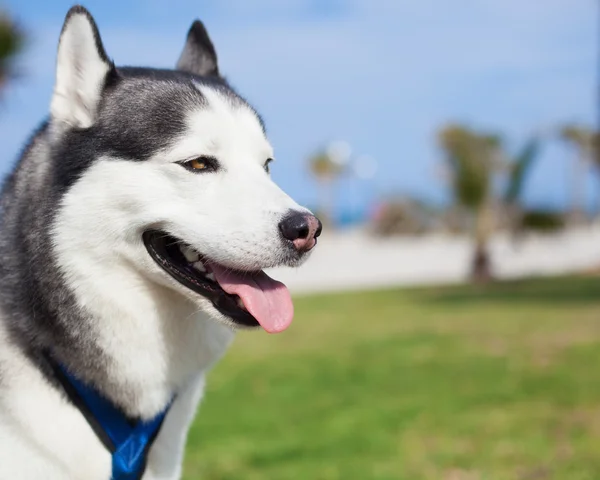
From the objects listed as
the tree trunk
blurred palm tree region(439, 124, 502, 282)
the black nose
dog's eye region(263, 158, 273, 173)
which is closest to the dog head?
the black nose

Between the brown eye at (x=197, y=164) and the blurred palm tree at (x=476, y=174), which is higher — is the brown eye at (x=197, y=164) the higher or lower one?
the higher one

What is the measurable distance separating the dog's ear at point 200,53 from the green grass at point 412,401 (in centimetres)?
311

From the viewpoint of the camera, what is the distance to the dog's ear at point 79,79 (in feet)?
8.98

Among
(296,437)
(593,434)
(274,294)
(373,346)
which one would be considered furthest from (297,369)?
(274,294)

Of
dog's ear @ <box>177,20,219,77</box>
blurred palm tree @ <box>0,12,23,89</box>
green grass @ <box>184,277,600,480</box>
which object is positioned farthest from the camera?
blurred palm tree @ <box>0,12,23,89</box>

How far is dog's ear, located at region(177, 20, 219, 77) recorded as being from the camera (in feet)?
11.0

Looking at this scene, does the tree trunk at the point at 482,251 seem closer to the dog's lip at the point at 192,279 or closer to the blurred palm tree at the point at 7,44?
the blurred palm tree at the point at 7,44

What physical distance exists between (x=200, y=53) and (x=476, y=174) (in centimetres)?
1627

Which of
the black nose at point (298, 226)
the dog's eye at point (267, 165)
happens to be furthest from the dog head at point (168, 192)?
the dog's eye at point (267, 165)

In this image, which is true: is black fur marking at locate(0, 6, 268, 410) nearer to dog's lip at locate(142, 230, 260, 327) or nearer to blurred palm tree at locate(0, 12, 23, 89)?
dog's lip at locate(142, 230, 260, 327)

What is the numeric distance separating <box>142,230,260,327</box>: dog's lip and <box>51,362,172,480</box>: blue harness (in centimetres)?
48

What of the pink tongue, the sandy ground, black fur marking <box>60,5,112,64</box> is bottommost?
the sandy ground

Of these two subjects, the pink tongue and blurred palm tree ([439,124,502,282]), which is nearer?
the pink tongue

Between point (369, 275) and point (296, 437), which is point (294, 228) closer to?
point (296, 437)
